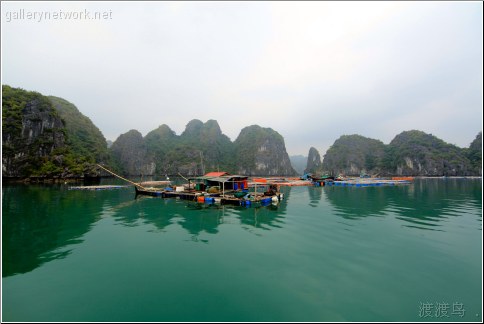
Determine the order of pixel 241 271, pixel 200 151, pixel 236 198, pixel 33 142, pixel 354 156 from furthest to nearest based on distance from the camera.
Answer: pixel 354 156 < pixel 200 151 < pixel 33 142 < pixel 236 198 < pixel 241 271

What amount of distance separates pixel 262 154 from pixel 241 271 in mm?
166553

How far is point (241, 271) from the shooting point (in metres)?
8.91

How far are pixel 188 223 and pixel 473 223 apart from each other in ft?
74.0

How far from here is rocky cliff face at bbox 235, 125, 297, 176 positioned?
17338cm

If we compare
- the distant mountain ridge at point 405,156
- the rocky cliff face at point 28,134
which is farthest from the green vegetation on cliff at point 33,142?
the distant mountain ridge at point 405,156

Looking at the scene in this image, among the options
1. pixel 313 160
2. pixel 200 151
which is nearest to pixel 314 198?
pixel 200 151

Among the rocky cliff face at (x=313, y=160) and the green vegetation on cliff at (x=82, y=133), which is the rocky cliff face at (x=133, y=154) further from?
the rocky cliff face at (x=313, y=160)

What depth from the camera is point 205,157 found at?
521ft

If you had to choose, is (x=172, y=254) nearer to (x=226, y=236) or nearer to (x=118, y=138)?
(x=226, y=236)

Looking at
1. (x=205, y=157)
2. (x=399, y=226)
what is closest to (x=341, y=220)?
(x=399, y=226)

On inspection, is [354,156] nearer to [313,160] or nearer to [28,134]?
[313,160]

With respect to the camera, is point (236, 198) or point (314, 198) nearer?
point (236, 198)

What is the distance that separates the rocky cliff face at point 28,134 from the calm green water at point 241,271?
2644 inches

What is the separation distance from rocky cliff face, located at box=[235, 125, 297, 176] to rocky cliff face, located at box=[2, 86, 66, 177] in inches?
4644
